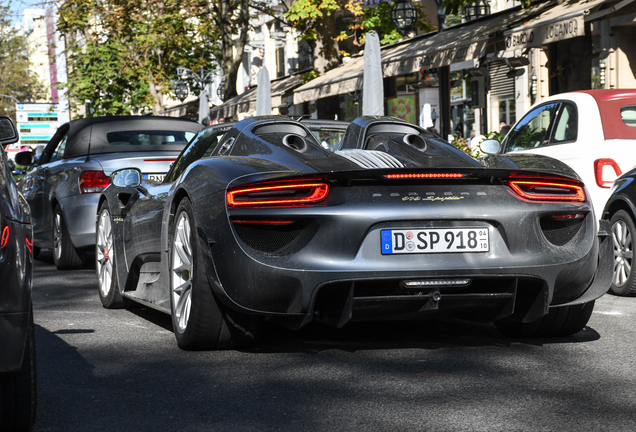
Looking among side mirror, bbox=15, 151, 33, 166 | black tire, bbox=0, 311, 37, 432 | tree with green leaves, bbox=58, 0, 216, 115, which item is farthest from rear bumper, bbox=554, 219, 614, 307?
tree with green leaves, bbox=58, 0, 216, 115

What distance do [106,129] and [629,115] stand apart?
5.19m

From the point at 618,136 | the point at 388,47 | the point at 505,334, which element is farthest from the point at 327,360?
the point at 388,47

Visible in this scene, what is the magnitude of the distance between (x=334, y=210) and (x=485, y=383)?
3.27 feet

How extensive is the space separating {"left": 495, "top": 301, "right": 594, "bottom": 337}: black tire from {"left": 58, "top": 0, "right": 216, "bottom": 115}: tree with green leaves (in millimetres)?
→ 24500

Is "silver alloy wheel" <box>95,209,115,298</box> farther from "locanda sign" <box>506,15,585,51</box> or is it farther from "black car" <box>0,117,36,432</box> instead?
"locanda sign" <box>506,15,585,51</box>

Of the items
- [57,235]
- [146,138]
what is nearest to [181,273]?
[57,235]

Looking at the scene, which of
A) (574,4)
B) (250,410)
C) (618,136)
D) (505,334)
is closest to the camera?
(250,410)

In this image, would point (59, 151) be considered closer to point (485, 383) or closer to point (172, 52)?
point (485, 383)

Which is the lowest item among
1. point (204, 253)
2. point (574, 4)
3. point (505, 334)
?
point (505, 334)

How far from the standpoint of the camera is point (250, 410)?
12.6 ft

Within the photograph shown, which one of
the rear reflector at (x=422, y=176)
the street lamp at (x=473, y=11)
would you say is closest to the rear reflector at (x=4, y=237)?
the rear reflector at (x=422, y=176)

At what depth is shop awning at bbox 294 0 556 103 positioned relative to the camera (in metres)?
15.1

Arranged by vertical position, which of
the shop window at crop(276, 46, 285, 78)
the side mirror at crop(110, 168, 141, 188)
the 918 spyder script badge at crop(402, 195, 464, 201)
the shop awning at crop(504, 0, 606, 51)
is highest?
the shop window at crop(276, 46, 285, 78)

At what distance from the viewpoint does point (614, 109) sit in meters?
8.37
